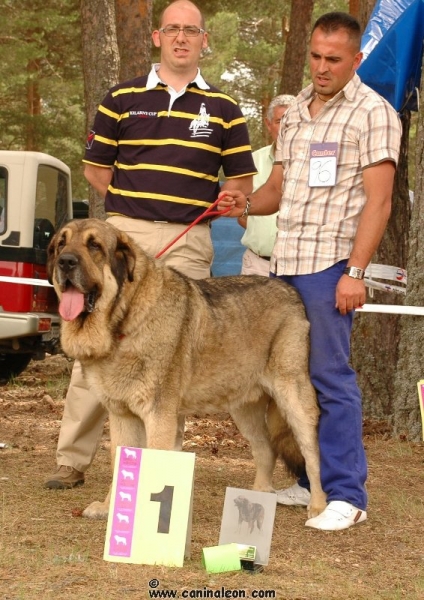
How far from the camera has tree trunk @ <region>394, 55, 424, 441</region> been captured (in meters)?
6.82

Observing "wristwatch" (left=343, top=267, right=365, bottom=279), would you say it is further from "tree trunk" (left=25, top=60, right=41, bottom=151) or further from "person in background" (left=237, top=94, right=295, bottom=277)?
"tree trunk" (left=25, top=60, right=41, bottom=151)

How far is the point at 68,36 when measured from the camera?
23.1 metres

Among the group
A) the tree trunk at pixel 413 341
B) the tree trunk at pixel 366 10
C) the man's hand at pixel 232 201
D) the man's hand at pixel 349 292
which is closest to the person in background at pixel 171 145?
the man's hand at pixel 232 201

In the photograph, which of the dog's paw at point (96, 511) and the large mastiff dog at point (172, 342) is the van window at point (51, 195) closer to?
the large mastiff dog at point (172, 342)

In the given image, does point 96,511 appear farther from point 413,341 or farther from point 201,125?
point 413,341

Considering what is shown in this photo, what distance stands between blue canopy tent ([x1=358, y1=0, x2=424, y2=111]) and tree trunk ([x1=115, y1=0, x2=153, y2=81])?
410 cm

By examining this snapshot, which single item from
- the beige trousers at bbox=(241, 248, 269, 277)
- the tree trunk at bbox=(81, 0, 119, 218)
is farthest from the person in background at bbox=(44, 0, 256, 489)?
Answer: the tree trunk at bbox=(81, 0, 119, 218)

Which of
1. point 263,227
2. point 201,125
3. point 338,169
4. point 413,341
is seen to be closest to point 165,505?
point 338,169

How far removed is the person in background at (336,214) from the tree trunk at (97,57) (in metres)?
5.76

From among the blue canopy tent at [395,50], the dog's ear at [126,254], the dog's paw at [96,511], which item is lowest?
the dog's paw at [96,511]

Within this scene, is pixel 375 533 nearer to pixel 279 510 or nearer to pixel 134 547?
pixel 279 510

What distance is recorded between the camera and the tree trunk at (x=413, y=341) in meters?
6.82

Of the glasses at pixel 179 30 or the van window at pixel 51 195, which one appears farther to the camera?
the van window at pixel 51 195

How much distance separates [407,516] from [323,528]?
636 millimetres
